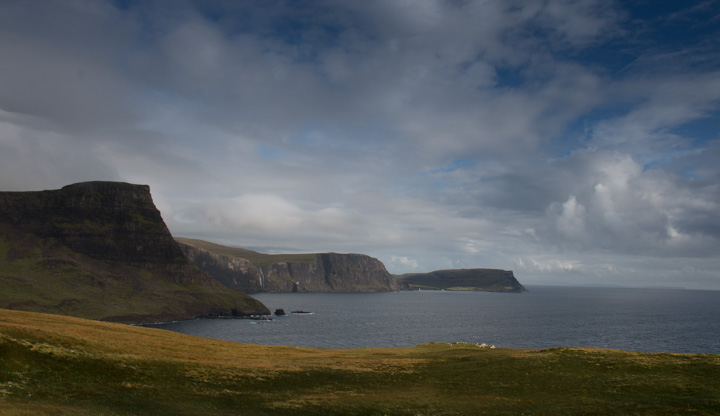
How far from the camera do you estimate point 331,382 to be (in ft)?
147

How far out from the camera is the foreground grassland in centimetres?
3403

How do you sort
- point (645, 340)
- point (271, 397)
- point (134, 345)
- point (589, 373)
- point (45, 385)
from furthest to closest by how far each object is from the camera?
point (645, 340) < point (134, 345) < point (589, 373) < point (271, 397) < point (45, 385)

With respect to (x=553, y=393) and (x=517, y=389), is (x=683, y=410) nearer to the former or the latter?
(x=553, y=393)

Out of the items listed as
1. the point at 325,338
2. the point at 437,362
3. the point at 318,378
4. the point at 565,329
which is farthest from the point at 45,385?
the point at 565,329

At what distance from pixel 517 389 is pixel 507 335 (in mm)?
138934

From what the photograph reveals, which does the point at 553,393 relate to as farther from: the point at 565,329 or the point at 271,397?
the point at 565,329

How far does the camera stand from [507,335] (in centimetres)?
16888

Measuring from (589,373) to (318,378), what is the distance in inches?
1150

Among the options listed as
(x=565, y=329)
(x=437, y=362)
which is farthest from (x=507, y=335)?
(x=437, y=362)

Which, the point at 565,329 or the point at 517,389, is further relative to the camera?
the point at 565,329

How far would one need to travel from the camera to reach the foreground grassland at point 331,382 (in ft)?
112

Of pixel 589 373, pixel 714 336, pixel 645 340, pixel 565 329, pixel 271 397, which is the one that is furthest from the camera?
pixel 565 329

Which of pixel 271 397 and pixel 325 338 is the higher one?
pixel 271 397

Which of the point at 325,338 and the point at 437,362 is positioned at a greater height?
the point at 437,362
